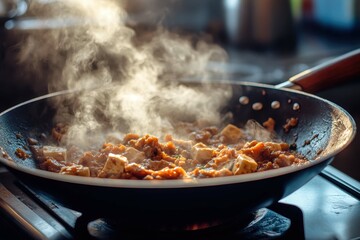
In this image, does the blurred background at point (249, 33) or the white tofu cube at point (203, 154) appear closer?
the white tofu cube at point (203, 154)

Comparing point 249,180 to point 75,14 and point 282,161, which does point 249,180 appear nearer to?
point 282,161

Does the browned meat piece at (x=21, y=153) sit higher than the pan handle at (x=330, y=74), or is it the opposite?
the pan handle at (x=330, y=74)

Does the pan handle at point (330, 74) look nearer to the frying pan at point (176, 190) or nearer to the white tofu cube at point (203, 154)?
the frying pan at point (176, 190)

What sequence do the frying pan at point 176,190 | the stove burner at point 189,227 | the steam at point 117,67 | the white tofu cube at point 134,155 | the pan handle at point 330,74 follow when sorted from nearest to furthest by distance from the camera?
the frying pan at point 176,190
the stove burner at point 189,227
the white tofu cube at point 134,155
the pan handle at point 330,74
the steam at point 117,67

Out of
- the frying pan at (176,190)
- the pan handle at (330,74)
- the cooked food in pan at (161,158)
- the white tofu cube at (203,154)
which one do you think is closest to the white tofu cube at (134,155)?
the cooked food in pan at (161,158)

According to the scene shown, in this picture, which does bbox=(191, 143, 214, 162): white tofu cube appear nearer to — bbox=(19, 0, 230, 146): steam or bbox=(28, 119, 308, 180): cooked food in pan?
bbox=(28, 119, 308, 180): cooked food in pan

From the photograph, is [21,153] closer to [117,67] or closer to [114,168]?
[114,168]

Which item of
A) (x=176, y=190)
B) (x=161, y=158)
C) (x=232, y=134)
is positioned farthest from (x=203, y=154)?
(x=176, y=190)

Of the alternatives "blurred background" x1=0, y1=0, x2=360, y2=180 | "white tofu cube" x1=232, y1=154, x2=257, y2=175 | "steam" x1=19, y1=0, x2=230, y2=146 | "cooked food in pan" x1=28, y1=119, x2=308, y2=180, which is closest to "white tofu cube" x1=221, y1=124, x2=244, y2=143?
"cooked food in pan" x1=28, y1=119, x2=308, y2=180
